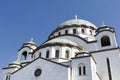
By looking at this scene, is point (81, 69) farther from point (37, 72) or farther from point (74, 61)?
point (37, 72)

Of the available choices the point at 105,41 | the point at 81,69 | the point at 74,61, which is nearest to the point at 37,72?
the point at 74,61

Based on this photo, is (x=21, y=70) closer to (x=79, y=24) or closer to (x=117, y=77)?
(x=117, y=77)

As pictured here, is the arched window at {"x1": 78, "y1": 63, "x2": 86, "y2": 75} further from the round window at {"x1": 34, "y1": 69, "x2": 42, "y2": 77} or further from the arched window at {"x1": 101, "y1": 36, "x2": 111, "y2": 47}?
the arched window at {"x1": 101, "y1": 36, "x2": 111, "y2": 47}

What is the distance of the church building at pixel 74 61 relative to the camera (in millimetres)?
19250

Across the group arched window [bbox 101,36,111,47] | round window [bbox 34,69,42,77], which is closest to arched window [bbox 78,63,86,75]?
round window [bbox 34,69,42,77]

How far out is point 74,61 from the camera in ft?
64.9

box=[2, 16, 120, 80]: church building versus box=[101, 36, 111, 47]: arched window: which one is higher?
box=[101, 36, 111, 47]: arched window

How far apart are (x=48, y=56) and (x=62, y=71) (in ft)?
15.5

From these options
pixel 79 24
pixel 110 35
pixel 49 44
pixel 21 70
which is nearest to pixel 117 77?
pixel 110 35

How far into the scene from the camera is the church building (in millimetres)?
19250

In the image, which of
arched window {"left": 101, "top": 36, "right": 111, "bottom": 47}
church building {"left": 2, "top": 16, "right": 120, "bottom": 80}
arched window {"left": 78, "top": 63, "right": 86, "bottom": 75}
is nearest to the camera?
arched window {"left": 78, "top": 63, "right": 86, "bottom": 75}

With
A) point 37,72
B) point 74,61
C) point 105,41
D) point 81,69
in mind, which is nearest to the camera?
point 81,69

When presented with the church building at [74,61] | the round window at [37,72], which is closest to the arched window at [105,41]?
the church building at [74,61]

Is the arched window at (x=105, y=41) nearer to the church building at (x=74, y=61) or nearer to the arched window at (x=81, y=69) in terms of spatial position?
the church building at (x=74, y=61)
